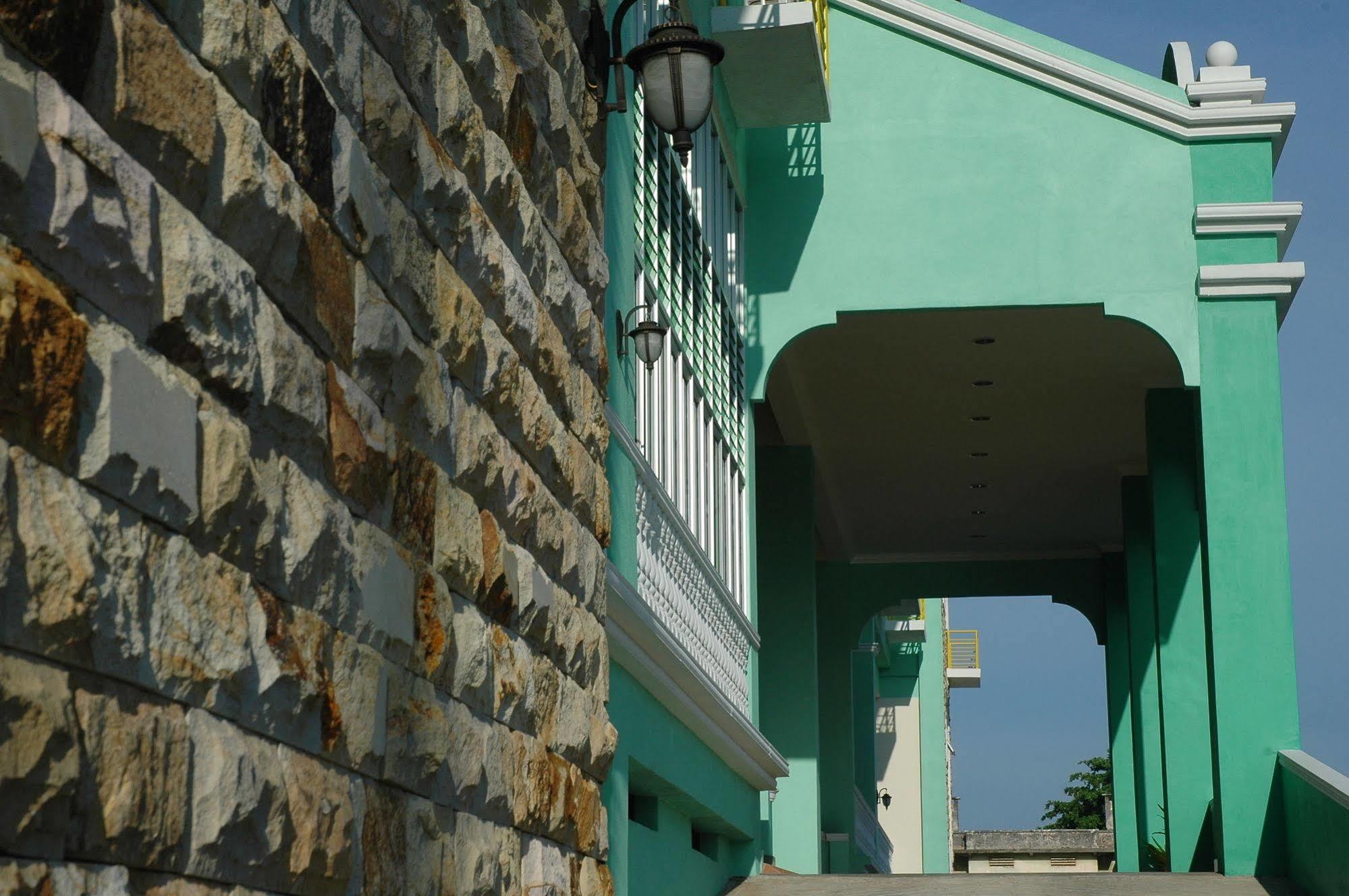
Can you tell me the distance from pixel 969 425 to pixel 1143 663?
288 cm

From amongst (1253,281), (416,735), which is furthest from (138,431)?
(1253,281)

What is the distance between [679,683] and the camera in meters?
8.12

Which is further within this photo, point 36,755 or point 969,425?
point 969,425

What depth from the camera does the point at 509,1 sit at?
4.91 metres

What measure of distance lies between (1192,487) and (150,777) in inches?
495

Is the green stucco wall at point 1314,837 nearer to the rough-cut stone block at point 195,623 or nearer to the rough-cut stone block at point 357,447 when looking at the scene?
the rough-cut stone block at point 357,447

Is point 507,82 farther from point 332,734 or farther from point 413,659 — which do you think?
point 332,734

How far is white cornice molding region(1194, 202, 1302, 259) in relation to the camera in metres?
11.7

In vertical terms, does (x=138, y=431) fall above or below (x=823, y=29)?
below

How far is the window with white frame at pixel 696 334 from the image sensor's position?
321 inches

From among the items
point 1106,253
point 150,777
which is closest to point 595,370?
point 150,777

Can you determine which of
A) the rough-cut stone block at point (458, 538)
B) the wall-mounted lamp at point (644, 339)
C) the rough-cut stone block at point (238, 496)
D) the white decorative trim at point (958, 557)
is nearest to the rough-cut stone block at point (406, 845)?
the rough-cut stone block at point (458, 538)

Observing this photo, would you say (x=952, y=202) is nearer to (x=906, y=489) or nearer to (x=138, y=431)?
(x=906, y=489)

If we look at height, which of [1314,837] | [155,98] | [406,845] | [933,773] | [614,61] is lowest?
[406,845]
